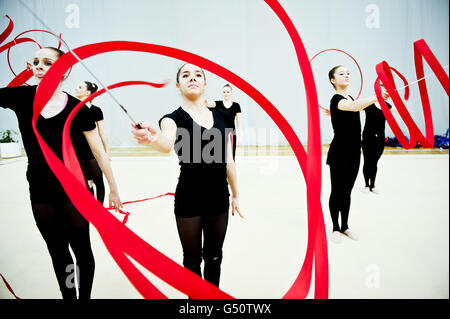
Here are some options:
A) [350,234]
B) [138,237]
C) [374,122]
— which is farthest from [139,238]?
[374,122]

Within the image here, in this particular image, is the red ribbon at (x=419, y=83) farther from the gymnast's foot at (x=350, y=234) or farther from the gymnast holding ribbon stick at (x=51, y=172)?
the gymnast holding ribbon stick at (x=51, y=172)

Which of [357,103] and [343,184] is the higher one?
[357,103]

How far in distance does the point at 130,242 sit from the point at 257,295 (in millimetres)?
1230

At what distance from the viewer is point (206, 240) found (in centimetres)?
138

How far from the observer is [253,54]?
711 cm

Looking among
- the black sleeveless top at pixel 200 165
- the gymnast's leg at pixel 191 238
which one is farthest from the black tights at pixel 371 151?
the gymnast's leg at pixel 191 238

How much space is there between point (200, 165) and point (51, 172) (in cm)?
77

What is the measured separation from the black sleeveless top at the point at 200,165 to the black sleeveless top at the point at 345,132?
132cm

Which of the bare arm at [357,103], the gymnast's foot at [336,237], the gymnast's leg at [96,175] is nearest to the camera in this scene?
the bare arm at [357,103]

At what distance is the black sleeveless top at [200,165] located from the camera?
48.0 inches

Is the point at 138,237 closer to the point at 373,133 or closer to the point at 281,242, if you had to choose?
the point at 281,242

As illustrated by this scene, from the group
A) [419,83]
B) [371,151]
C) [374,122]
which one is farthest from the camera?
[371,151]

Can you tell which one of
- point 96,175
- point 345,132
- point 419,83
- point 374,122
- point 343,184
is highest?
point 419,83
